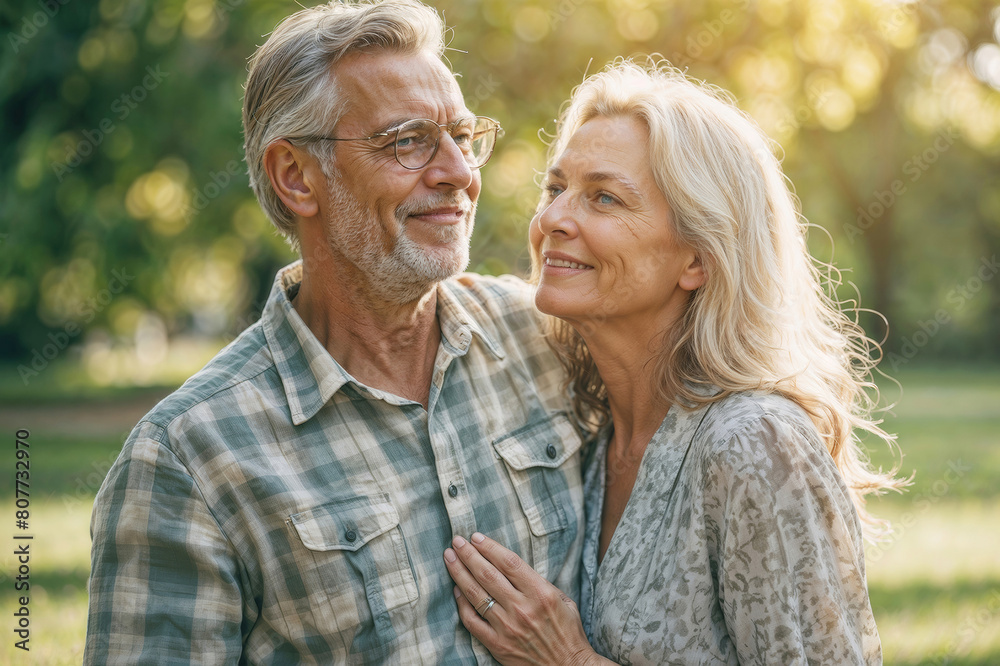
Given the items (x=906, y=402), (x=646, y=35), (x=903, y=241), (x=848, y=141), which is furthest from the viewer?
(x=903, y=241)

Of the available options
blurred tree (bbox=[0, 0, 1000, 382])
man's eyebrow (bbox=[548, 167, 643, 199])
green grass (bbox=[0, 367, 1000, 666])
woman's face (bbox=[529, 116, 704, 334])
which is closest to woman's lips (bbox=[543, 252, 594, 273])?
woman's face (bbox=[529, 116, 704, 334])

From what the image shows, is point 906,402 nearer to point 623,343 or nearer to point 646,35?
point 646,35

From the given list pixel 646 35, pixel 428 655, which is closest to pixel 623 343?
pixel 428 655

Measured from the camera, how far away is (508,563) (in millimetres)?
2344

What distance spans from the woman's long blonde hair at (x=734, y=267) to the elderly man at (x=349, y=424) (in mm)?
535

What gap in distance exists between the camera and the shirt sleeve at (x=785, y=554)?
2037mm

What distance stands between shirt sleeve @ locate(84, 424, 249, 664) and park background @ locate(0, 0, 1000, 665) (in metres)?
1.59

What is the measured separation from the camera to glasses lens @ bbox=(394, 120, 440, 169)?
2576mm

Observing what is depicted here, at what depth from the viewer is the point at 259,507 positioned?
215 cm

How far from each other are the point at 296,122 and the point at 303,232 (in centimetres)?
36

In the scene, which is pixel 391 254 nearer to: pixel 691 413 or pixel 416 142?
pixel 416 142

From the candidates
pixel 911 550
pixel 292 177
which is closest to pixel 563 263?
pixel 292 177

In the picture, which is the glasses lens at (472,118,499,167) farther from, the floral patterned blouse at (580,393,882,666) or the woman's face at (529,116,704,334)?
the floral patterned blouse at (580,393,882,666)

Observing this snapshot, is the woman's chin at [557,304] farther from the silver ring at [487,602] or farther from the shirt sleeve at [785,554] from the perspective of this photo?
the silver ring at [487,602]
